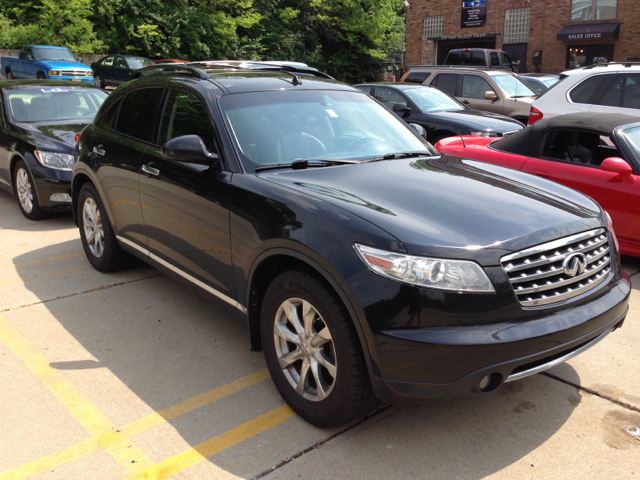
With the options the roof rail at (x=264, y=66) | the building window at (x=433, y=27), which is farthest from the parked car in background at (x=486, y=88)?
the building window at (x=433, y=27)

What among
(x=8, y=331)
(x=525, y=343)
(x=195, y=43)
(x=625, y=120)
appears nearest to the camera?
(x=525, y=343)

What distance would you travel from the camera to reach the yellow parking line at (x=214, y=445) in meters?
2.76

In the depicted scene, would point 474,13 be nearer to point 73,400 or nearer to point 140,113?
point 140,113

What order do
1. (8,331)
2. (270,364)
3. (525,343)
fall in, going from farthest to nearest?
(8,331)
(270,364)
(525,343)

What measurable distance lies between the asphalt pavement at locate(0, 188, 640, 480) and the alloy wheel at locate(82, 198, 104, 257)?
990 millimetres

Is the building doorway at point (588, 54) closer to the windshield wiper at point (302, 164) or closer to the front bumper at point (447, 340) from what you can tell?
the windshield wiper at point (302, 164)

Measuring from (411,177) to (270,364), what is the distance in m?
1.35

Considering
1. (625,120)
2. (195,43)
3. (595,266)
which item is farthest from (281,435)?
(195,43)

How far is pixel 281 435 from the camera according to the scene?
303 centimetres

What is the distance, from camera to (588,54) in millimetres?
31594

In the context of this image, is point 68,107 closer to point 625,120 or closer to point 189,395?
point 189,395

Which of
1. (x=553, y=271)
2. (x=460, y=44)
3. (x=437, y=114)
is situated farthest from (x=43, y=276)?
(x=460, y=44)

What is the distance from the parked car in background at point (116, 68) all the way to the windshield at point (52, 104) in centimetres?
1817

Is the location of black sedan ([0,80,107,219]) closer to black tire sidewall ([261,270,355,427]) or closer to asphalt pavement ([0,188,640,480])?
asphalt pavement ([0,188,640,480])
